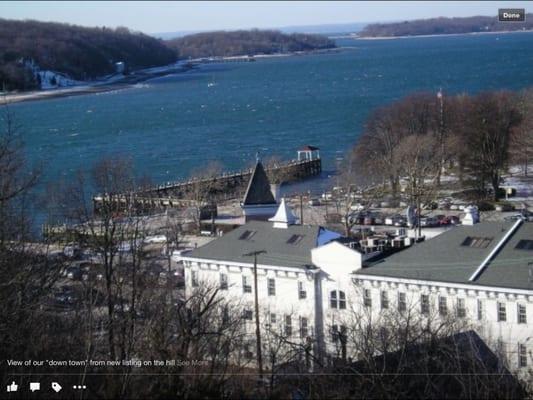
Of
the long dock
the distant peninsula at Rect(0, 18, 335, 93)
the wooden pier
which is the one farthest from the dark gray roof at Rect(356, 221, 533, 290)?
the distant peninsula at Rect(0, 18, 335, 93)

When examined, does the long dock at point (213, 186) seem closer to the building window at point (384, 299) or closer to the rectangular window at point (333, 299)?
the rectangular window at point (333, 299)

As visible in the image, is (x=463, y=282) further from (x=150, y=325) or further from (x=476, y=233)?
(x=150, y=325)

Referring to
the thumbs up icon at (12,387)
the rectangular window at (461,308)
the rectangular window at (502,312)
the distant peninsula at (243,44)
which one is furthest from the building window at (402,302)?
the distant peninsula at (243,44)

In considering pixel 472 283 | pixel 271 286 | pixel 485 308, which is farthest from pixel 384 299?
pixel 271 286

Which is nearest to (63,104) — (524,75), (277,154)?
(524,75)

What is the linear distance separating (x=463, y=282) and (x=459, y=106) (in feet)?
71.8

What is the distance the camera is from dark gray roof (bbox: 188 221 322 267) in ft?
36.8

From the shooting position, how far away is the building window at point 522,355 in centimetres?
910

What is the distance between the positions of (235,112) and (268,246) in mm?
45704

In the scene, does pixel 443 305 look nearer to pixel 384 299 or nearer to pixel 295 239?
pixel 384 299

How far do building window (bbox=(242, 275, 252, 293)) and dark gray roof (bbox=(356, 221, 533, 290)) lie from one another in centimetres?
136

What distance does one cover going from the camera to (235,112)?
5688 cm

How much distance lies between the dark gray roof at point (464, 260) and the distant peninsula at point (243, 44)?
126 metres

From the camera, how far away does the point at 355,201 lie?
2222 cm
